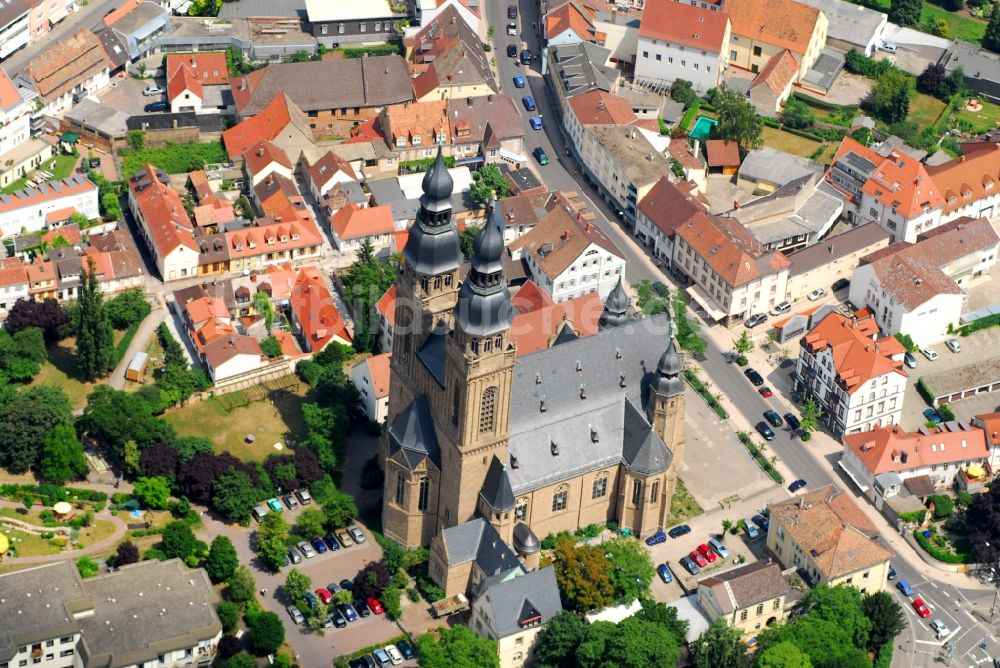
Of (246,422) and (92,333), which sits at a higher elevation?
(92,333)

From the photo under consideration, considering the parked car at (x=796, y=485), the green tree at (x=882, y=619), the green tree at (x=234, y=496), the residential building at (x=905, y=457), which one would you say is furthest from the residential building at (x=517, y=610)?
the residential building at (x=905, y=457)

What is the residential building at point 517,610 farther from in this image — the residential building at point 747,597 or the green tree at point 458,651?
the residential building at point 747,597

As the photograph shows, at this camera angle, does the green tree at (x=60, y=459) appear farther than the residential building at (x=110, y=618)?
Yes

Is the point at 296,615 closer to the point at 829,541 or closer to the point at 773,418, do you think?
the point at 829,541

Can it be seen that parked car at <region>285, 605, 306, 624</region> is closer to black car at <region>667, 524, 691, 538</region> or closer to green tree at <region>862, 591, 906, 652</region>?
black car at <region>667, 524, 691, 538</region>

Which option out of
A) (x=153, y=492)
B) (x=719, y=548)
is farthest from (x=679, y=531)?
(x=153, y=492)

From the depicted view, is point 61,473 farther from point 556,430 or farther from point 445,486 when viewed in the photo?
point 556,430
